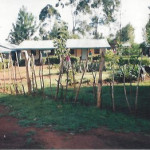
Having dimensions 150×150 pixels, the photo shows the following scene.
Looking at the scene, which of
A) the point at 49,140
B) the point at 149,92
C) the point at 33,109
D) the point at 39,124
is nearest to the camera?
the point at 49,140

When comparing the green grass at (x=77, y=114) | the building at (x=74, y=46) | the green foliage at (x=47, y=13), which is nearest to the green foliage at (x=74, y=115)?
the green grass at (x=77, y=114)

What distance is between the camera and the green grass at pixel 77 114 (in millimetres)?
6004

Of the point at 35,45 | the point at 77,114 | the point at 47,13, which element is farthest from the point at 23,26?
the point at 77,114

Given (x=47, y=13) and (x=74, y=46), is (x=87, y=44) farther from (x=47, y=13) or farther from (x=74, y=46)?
(x=47, y=13)

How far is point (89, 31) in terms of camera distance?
5531 centimetres

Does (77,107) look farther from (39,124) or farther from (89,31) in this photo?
(89,31)

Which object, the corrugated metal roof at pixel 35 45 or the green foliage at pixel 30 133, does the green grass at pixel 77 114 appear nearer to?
the green foliage at pixel 30 133

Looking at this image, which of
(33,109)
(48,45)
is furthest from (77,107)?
(48,45)

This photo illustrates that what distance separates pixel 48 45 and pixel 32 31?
26976 millimetres

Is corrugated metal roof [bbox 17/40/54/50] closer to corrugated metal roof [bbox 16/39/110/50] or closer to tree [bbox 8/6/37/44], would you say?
corrugated metal roof [bbox 16/39/110/50]

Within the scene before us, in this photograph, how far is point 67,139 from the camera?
515cm

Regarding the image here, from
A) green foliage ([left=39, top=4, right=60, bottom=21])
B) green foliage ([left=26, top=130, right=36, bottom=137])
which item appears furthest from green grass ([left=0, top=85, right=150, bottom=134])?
green foliage ([left=39, top=4, right=60, bottom=21])

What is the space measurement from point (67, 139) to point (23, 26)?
57161 millimetres

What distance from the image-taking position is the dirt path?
15.7 ft
